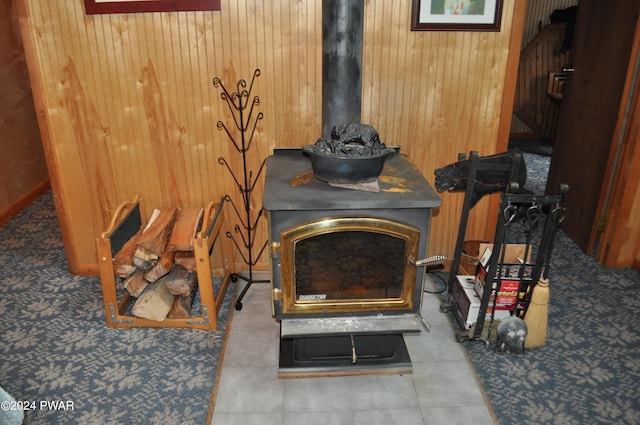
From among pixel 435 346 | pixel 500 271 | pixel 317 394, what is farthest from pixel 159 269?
pixel 500 271

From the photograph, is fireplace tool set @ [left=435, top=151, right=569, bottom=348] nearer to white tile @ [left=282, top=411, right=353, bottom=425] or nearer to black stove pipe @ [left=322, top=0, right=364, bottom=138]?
black stove pipe @ [left=322, top=0, right=364, bottom=138]

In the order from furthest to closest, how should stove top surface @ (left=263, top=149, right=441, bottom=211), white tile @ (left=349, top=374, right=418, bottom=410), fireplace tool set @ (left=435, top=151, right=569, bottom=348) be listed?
1. fireplace tool set @ (left=435, top=151, right=569, bottom=348)
2. white tile @ (left=349, top=374, right=418, bottom=410)
3. stove top surface @ (left=263, top=149, right=441, bottom=211)

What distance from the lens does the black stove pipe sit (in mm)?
2068

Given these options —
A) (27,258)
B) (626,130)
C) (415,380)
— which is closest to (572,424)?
(415,380)

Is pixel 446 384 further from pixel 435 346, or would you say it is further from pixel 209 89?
pixel 209 89

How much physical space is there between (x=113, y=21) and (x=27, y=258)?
159 centimetres

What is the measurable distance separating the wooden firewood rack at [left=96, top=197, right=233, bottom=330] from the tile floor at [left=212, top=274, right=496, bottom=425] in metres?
0.21

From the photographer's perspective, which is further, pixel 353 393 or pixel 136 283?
pixel 136 283

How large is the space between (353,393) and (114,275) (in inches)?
47.9

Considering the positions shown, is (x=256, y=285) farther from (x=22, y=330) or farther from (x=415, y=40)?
(x=415, y=40)

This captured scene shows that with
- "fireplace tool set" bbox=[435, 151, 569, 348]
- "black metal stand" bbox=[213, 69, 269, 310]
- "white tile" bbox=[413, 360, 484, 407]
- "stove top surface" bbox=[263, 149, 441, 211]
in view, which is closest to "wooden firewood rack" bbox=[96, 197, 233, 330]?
"black metal stand" bbox=[213, 69, 269, 310]

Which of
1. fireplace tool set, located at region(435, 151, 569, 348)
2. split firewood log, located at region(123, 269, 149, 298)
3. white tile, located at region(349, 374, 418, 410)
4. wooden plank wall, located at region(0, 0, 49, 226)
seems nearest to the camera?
white tile, located at region(349, 374, 418, 410)

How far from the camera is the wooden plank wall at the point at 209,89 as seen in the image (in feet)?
7.87

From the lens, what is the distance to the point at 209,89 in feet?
8.26
